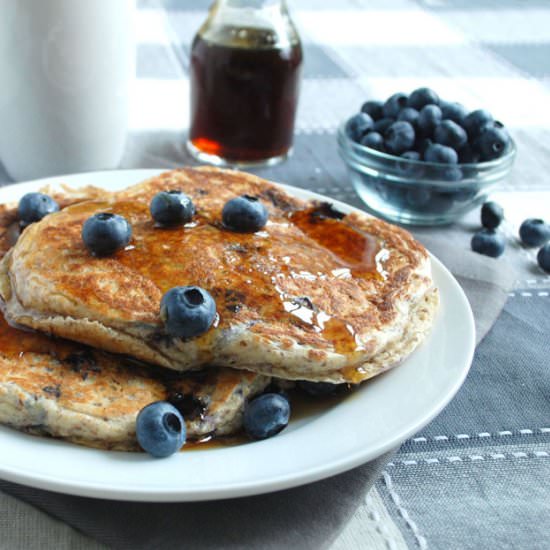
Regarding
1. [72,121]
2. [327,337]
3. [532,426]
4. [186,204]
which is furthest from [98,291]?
[72,121]

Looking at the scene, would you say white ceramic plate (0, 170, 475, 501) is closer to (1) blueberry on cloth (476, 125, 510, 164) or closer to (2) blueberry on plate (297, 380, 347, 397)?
(2) blueberry on plate (297, 380, 347, 397)

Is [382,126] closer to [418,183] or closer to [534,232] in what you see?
[418,183]

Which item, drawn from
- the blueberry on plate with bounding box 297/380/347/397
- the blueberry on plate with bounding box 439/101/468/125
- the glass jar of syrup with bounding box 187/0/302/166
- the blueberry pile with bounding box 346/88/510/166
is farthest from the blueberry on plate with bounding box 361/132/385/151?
the blueberry on plate with bounding box 297/380/347/397

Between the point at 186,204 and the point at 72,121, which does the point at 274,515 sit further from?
the point at 72,121

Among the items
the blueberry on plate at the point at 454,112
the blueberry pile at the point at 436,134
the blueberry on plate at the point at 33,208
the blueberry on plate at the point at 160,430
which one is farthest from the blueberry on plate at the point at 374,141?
the blueberry on plate at the point at 160,430

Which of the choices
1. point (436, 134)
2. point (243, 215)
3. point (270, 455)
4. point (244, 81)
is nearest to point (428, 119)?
point (436, 134)

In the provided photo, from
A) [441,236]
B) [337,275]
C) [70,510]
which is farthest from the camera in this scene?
[441,236]
